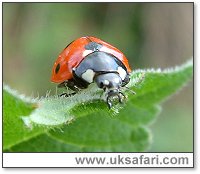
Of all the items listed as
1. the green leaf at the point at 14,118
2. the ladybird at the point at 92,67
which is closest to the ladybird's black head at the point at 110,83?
the ladybird at the point at 92,67

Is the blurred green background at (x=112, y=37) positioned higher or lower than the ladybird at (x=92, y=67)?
higher

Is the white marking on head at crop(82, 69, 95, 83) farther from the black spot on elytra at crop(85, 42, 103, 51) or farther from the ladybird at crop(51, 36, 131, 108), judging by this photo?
the black spot on elytra at crop(85, 42, 103, 51)

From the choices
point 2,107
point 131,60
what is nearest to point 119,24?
point 131,60

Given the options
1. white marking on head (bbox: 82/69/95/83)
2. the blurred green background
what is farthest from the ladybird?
the blurred green background

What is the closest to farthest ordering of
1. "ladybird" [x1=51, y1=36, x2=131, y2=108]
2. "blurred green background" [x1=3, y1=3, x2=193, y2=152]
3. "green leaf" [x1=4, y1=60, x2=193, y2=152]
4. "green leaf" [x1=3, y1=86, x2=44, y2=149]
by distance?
"green leaf" [x1=4, y1=60, x2=193, y2=152] → "green leaf" [x1=3, y1=86, x2=44, y2=149] → "ladybird" [x1=51, y1=36, x2=131, y2=108] → "blurred green background" [x1=3, y1=3, x2=193, y2=152]

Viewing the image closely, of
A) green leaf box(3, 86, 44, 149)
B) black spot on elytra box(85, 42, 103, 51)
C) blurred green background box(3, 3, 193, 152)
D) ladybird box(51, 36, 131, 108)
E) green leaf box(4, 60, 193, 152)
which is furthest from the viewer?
blurred green background box(3, 3, 193, 152)

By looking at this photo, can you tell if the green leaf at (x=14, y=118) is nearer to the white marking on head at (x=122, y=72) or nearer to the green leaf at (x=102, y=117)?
the green leaf at (x=102, y=117)

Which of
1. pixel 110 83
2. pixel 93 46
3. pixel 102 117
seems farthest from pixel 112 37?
pixel 110 83
